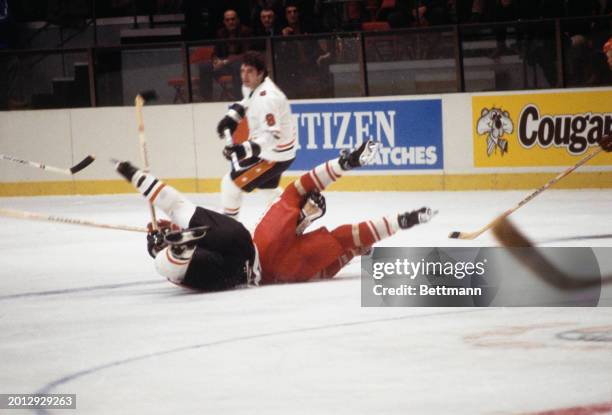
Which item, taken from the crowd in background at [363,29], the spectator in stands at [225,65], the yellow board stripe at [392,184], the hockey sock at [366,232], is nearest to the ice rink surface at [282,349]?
the hockey sock at [366,232]

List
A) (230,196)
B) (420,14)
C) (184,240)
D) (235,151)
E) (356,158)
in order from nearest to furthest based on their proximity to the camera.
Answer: (184,240) < (356,158) < (235,151) < (230,196) < (420,14)

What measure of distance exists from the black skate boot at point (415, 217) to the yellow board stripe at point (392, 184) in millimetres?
4938

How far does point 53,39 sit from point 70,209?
4430mm

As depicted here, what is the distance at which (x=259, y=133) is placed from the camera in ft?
30.0

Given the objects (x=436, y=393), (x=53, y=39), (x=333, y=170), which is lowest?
(x=436, y=393)

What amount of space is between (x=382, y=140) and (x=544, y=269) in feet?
18.8

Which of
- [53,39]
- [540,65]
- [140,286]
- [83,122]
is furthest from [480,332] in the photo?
[53,39]

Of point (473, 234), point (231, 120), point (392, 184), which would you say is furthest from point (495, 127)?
point (473, 234)

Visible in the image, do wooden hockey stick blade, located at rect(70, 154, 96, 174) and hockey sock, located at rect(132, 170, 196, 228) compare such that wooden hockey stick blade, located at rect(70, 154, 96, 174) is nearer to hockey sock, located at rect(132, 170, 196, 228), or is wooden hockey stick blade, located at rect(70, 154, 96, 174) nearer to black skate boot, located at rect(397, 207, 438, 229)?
hockey sock, located at rect(132, 170, 196, 228)

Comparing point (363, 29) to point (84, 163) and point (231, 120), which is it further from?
point (84, 163)

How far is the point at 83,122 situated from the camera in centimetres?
1348

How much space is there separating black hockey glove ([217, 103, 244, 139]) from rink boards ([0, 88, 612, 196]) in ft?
10.7

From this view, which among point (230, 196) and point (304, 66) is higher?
point (304, 66)

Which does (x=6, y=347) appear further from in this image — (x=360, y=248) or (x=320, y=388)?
(x=360, y=248)
